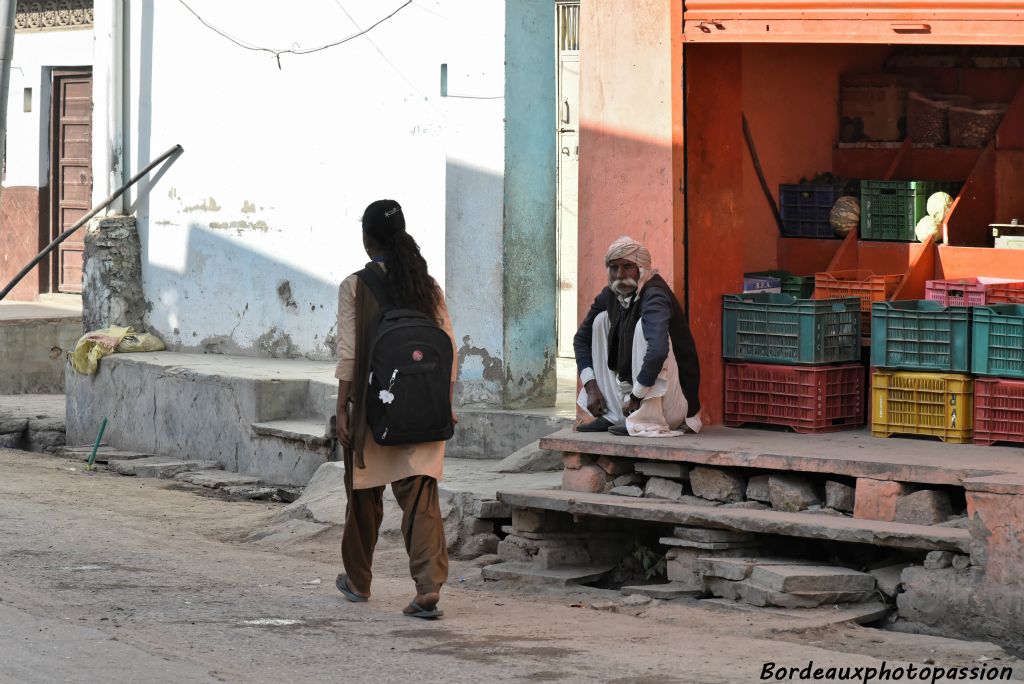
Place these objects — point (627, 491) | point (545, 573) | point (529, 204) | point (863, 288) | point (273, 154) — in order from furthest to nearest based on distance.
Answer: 1. point (273, 154)
2. point (529, 204)
3. point (863, 288)
4. point (627, 491)
5. point (545, 573)

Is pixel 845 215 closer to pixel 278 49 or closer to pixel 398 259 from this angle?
pixel 398 259

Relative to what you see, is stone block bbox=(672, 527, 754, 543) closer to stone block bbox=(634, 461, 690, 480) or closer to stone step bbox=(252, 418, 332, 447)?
stone block bbox=(634, 461, 690, 480)

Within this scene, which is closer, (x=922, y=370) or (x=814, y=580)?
(x=814, y=580)

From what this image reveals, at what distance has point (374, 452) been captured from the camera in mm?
6801

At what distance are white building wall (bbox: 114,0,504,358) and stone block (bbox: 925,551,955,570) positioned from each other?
18.7 feet

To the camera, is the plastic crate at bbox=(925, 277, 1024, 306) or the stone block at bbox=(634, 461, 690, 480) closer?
the stone block at bbox=(634, 461, 690, 480)

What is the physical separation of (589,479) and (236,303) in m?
5.98

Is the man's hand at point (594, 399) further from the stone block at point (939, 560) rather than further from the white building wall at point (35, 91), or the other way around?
the white building wall at point (35, 91)

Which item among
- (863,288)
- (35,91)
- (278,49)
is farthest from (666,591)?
(35,91)

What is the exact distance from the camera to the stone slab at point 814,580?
22.9 ft

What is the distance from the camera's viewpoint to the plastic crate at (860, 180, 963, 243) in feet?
31.1

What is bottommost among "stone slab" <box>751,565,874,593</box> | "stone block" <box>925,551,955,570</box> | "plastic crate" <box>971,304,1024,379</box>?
"stone slab" <box>751,565,874,593</box>

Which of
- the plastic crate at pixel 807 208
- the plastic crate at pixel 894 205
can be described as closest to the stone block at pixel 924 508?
the plastic crate at pixel 894 205

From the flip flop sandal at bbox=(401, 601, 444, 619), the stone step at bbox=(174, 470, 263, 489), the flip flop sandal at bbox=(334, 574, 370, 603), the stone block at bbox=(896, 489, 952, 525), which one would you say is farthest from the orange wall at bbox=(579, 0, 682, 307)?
the stone step at bbox=(174, 470, 263, 489)
